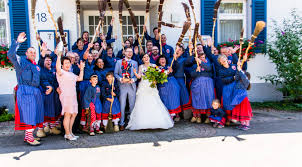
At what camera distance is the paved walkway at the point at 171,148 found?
3.81m


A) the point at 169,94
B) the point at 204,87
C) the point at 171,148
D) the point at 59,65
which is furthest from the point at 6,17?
the point at 171,148

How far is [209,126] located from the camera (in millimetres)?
5840

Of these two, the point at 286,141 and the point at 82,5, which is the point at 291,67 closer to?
the point at 286,141

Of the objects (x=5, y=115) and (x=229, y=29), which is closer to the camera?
(x=5, y=115)

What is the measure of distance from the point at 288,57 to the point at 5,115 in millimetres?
8160

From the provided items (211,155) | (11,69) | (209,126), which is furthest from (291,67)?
(11,69)

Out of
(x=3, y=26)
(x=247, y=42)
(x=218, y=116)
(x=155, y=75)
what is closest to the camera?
(x=155, y=75)

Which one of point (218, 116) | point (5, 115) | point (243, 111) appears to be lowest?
point (5, 115)

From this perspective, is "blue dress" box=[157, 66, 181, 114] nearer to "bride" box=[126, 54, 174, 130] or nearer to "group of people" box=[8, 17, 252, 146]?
"group of people" box=[8, 17, 252, 146]

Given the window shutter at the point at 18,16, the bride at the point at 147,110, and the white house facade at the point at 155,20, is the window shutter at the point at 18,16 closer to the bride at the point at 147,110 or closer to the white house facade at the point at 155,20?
the white house facade at the point at 155,20

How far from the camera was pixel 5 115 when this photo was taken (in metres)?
6.90

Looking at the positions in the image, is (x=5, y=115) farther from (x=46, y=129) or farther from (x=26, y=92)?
(x=26, y=92)

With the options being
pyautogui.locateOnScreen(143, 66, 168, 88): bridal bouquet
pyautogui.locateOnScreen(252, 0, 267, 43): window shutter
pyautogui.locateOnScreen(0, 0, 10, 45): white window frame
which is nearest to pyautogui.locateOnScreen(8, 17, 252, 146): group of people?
pyautogui.locateOnScreen(143, 66, 168, 88): bridal bouquet

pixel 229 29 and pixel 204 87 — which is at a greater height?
pixel 229 29
